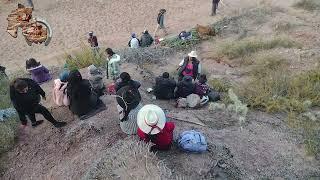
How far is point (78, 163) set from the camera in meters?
6.69

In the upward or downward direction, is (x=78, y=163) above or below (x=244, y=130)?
above

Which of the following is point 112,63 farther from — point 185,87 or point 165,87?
point 185,87

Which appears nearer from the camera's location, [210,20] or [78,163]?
[78,163]

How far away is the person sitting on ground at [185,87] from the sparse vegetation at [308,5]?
879 centimetres

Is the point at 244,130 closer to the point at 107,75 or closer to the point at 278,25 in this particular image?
the point at 107,75

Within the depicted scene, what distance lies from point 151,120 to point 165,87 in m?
3.32

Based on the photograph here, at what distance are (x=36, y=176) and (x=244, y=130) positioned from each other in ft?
12.4

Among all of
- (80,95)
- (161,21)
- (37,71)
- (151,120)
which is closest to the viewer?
(151,120)

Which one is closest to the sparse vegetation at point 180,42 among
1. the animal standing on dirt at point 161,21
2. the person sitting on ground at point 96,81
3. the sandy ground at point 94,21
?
the animal standing on dirt at point 161,21

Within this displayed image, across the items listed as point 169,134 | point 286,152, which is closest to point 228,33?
point 286,152

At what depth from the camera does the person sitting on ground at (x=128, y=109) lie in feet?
22.4

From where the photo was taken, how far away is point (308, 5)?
52.6ft

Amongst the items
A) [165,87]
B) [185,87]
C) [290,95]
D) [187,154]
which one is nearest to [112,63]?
[165,87]

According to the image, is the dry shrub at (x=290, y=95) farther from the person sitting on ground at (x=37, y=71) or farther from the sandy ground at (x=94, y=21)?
the sandy ground at (x=94, y=21)
